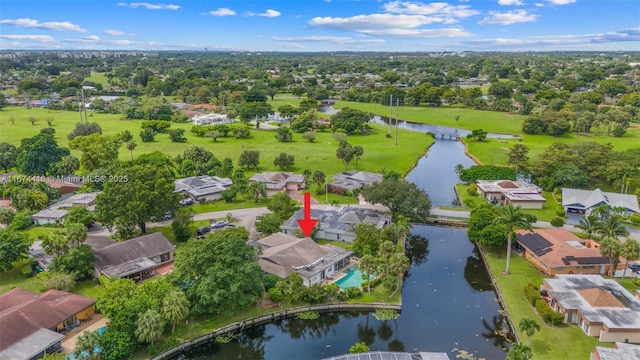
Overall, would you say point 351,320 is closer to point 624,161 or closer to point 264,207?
point 264,207

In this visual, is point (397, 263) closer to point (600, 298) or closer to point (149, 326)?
point (600, 298)

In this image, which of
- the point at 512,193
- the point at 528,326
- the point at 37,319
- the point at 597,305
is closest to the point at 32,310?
the point at 37,319

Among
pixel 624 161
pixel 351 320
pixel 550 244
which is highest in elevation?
pixel 624 161

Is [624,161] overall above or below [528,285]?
above

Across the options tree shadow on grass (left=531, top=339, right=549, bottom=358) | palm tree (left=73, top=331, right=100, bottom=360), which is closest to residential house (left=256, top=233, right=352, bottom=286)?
palm tree (left=73, top=331, right=100, bottom=360)

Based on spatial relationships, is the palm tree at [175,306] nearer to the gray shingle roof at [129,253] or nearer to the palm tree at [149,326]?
the palm tree at [149,326]

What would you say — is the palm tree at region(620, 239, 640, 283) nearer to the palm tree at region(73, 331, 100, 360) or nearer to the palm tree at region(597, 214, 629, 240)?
the palm tree at region(597, 214, 629, 240)

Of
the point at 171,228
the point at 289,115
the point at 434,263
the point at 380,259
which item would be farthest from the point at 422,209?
the point at 289,115
